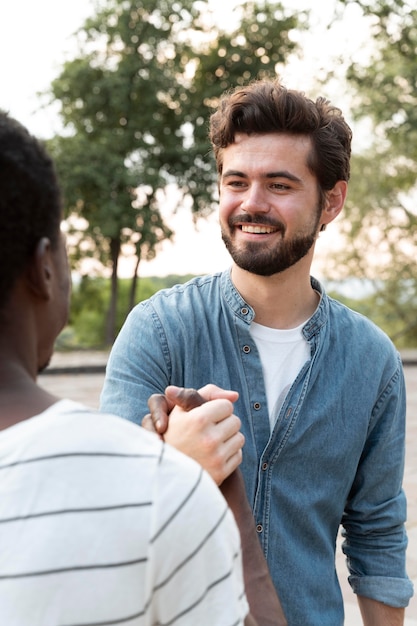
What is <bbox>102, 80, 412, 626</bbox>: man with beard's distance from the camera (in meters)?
1.74

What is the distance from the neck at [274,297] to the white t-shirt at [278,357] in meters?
0.03

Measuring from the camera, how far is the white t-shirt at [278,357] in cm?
182

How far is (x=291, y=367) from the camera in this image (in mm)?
1857

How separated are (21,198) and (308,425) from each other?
1.13 m

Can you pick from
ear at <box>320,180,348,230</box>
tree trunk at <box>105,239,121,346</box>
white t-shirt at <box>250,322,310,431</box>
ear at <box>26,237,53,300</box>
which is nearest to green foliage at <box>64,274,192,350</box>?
tree trunk at <box>105,239,121,346</box>

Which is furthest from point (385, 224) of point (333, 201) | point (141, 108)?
point (333, 201)

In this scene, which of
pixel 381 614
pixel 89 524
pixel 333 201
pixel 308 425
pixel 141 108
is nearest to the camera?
pixel 89 524

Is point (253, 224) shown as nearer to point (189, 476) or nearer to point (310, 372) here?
point (310, 372)

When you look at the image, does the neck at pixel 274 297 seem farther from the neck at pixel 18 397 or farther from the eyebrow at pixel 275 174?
the neck at pixel 18 397

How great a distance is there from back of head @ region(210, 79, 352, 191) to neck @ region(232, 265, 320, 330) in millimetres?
295

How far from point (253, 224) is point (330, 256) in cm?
2288

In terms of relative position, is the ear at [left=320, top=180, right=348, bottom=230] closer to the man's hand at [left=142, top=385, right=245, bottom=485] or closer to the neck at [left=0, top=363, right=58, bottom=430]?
the man's hand at [left=142, top=385, right=245, bottom=485]

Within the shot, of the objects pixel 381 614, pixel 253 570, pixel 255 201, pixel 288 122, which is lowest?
pixel 381 614

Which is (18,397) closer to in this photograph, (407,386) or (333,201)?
(333,201)
